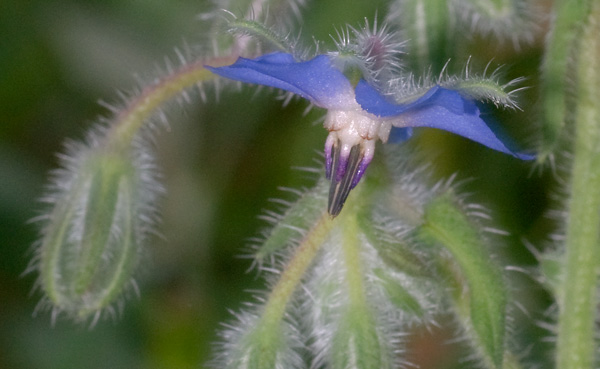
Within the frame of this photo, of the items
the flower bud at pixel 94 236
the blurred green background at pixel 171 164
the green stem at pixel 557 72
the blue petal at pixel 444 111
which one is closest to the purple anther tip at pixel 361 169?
the blue petal at pixel 444 111

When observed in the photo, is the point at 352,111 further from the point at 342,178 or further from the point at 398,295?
the point at 398,295

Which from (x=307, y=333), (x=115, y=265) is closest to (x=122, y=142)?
(x=115, y=265)

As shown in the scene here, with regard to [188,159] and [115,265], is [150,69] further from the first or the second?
[115,265]

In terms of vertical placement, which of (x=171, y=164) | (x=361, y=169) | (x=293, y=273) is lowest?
(x=293, y=273)

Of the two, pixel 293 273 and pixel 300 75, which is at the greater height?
pixel 300 75

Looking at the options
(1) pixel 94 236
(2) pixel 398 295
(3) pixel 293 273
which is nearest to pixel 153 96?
(1) pixel 94 236

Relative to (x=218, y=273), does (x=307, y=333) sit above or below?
below

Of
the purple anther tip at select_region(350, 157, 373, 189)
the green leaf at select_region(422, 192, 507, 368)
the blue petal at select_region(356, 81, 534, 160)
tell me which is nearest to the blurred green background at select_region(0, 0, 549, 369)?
the green leaf at select_region(422, 192, 507, 368)

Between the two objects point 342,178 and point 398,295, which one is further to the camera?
point 398,295
